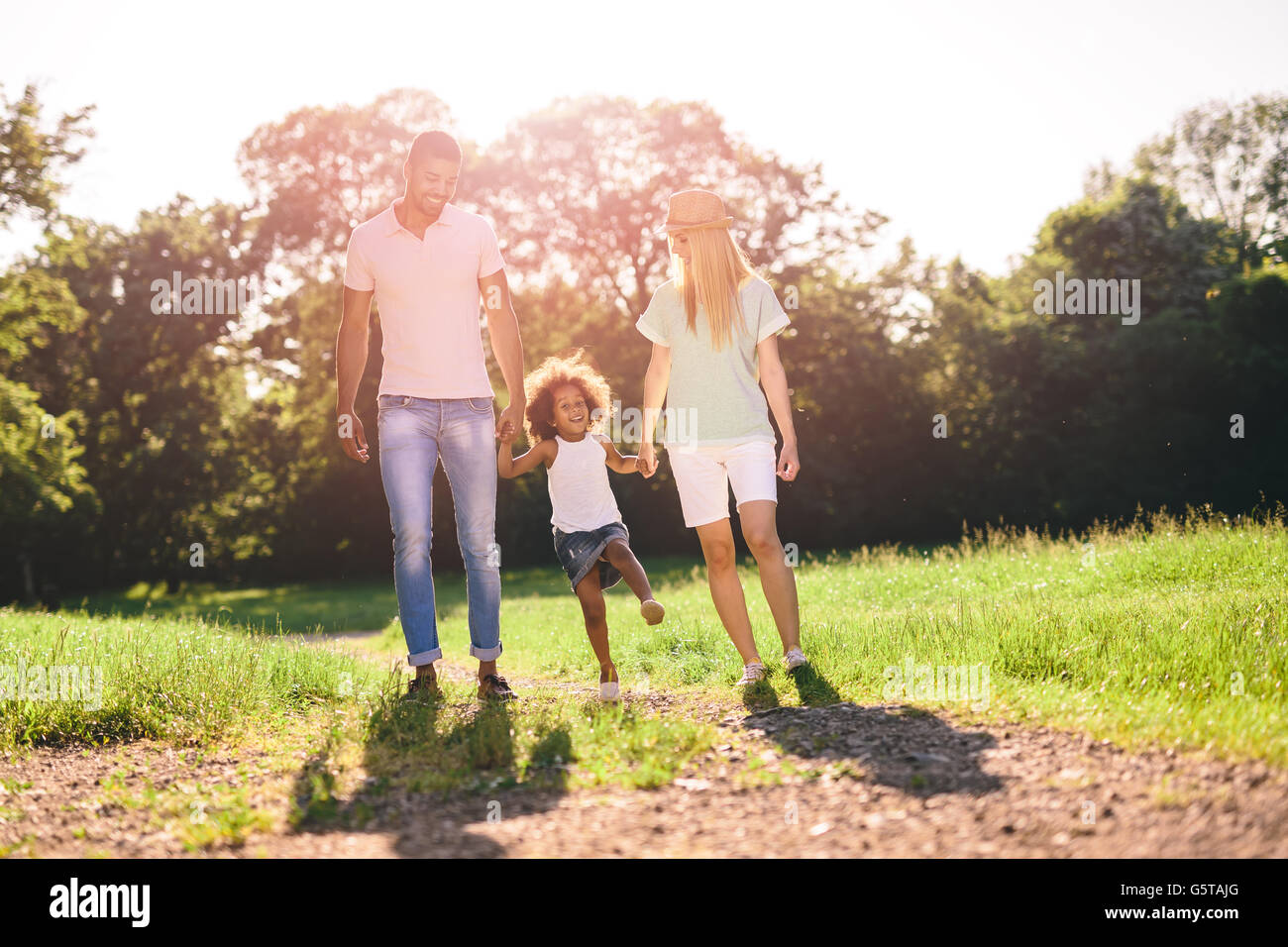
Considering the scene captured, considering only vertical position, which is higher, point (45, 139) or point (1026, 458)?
point (45, 139)

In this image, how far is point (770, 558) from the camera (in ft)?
17.2

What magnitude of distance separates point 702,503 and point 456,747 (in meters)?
1.90

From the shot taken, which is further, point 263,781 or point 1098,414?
point 1098,414

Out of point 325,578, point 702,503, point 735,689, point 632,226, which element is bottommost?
point 325,578

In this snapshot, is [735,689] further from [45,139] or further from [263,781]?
[45,139]

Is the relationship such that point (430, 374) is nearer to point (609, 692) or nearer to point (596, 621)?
point (596, 621)

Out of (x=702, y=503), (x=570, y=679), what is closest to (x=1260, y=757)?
(x=702, y=503)

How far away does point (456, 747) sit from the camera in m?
4.11

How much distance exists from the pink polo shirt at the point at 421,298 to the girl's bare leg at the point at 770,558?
4.99ft

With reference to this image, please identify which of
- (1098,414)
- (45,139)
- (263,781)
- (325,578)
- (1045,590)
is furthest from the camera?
(325,578)

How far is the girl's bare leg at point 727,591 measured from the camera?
5.31 metres

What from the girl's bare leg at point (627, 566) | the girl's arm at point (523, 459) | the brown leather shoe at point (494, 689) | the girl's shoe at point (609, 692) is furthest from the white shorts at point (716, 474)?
the brown leather shoe at point (494, 689)

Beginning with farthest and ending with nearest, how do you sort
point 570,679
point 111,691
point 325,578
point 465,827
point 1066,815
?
point 325,578 → point 570,679 → point 111,691 → point 465,827 → point 1066,815

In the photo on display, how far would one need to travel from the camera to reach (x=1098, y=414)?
2522cm
